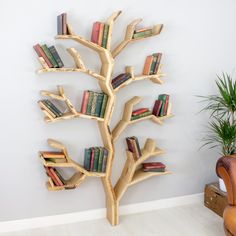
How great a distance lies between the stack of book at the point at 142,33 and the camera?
2535 millimetres

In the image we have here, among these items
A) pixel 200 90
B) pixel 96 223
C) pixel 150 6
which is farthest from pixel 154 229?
pixel 150 6

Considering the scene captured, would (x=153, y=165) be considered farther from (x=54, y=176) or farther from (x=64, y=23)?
(x=64, y=23)

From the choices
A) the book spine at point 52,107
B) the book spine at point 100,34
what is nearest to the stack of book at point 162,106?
the book spine at point 100,34

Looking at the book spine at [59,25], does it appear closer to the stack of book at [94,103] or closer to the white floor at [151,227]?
the stack of book at [94,103]

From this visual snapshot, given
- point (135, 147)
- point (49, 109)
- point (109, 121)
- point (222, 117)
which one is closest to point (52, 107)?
point (49, 109)

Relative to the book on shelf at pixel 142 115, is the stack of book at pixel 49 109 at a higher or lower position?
higher

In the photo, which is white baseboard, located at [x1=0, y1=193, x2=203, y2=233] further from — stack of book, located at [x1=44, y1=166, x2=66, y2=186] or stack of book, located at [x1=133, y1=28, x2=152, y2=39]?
stack of book, located at [x1=133, y1=28, x2=152, y2=39]

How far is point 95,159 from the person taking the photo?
2574 millimetres

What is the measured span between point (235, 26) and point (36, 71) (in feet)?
6.22

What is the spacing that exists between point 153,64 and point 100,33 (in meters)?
0.52

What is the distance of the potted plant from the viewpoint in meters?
2.76

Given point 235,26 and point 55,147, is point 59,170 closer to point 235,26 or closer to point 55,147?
point 55,147

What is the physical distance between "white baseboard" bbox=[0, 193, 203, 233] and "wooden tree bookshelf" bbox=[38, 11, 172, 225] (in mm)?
179

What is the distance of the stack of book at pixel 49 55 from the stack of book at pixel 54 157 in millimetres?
668
